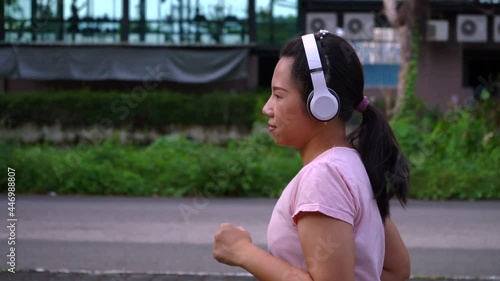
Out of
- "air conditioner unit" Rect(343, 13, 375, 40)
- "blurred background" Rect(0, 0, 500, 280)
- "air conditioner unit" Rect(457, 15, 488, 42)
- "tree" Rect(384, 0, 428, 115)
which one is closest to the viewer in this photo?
"blurred background" Rect(0, 0, 500, 280)

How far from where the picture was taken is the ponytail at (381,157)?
87.6 inches

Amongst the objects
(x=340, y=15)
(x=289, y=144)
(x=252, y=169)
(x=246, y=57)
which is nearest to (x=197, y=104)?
(x=246, y=57)

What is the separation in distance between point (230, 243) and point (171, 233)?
7000 mm

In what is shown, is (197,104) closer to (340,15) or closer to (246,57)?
(246,57)

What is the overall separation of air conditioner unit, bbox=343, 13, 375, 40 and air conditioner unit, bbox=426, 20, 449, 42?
1.71 m

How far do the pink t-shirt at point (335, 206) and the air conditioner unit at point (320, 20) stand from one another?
2185 centimetres

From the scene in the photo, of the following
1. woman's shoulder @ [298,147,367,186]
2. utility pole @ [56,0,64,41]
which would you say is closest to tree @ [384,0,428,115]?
utility pole @ [56,0,64,41]

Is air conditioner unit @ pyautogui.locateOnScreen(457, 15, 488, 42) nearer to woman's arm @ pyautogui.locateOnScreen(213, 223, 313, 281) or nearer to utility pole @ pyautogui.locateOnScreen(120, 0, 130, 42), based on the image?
utility pole @ pyautogui.locateOnScreen(120, 0, 130, 42)

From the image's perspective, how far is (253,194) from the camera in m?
12.2

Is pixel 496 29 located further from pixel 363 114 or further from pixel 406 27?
pixel 363 114

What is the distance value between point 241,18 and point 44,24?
5825 mm

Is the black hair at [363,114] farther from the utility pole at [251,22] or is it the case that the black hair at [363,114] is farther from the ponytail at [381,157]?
the utility pole at [251,22]

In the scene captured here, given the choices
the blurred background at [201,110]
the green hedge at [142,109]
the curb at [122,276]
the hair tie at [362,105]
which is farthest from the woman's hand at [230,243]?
the green hedge at [142,109]

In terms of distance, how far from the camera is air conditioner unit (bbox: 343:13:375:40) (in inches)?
945
